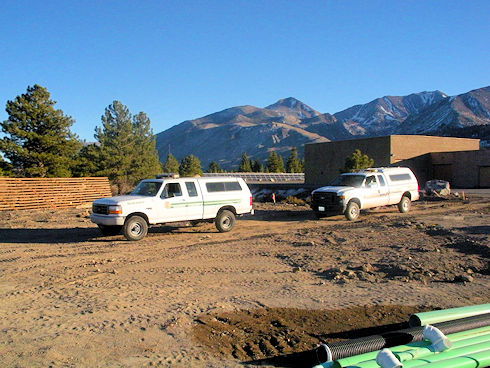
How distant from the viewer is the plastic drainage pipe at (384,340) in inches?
171

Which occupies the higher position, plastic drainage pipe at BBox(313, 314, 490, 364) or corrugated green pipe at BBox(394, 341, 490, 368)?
plastic drainage pipe at BBox(313, 314, 490, 364)

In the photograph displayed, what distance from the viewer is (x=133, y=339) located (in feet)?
16.7

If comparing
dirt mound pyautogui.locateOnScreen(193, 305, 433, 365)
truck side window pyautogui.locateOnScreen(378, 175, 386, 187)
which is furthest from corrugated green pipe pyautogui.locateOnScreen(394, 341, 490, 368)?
truck side window pyautogui.locateOnScreen(378, 175, 386, 187)

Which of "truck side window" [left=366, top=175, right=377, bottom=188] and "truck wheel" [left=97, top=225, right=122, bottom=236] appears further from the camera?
"truck side window" [left=366, top=175, right=377, bottom=188]

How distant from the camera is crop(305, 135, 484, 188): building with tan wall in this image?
39531 millimetres

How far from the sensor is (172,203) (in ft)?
42.5

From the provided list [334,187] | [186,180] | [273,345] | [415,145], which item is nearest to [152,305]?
[273,345]

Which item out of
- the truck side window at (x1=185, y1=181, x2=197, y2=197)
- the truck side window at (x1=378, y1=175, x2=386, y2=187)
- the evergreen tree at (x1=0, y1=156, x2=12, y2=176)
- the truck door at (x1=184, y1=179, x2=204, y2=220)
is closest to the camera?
the truck door at (x1=184, y1=179, x2=204, y2=220)

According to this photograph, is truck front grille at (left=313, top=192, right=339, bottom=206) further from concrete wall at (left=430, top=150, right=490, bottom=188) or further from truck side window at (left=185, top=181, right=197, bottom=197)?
concrete wall at (left=430, top=150, right=490, bottom=188)

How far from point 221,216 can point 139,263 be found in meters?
5.00

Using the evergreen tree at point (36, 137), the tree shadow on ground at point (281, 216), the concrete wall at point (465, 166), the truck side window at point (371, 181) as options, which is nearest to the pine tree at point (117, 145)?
the evergreen tree at point (36, 137)

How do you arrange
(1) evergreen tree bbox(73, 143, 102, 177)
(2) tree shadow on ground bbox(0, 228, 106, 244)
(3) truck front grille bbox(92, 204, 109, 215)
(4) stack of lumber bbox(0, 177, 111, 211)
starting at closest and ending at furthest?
(3) truck front grille bbox(92, 204, 109, 215) < (2) tree shadow on ground bbox(0, 228, 106, 244) < (4) stack of lumber bbox(0, 177, 111, 211) < (1) evergreen tree bbox(73, 143, 102, 177)

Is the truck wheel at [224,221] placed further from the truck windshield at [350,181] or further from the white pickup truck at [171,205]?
the truck windshield at [350,181]

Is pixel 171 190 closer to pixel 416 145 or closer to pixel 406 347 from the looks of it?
pixel 406 347
